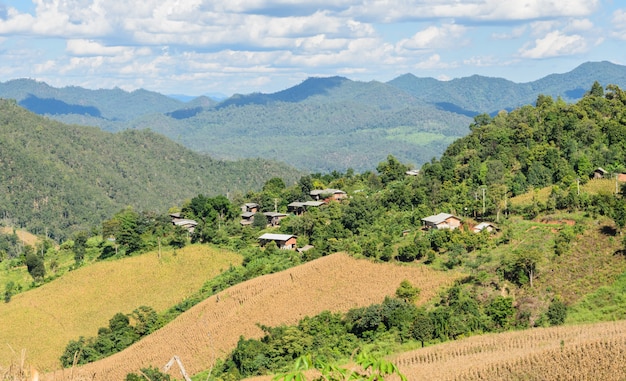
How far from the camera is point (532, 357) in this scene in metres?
22.1

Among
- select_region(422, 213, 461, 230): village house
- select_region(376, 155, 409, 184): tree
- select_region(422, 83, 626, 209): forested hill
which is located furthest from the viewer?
select_region(376, 155, 409, 184): tree

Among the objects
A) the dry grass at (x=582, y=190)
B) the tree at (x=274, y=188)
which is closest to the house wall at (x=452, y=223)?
the dry grass at (x=582, y=190)

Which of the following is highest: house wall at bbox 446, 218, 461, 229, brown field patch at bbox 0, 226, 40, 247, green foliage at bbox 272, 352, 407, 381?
green foliage at bbox 272, 352, 407, 381

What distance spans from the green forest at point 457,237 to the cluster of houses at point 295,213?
81cm

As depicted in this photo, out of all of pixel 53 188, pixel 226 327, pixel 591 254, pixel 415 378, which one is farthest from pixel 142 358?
pixel 53 188

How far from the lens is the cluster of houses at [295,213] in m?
46.6

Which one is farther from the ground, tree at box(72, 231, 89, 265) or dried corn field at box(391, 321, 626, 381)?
dried corn field at box(391, 321, 626, 381)

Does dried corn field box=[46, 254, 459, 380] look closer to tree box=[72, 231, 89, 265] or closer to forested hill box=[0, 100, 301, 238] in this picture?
tree box=[72, 231, 89, 265]

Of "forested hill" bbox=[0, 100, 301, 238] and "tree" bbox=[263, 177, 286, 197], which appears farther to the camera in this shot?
"forested hill" bbox=[0, 100, 301, 238]

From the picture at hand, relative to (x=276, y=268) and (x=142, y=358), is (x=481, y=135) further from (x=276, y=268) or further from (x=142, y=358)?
(x=142, y=358)

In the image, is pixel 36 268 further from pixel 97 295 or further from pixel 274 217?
pixel 274 217

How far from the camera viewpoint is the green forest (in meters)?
32.3

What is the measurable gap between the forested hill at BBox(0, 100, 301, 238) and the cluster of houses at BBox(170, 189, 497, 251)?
48.1 m

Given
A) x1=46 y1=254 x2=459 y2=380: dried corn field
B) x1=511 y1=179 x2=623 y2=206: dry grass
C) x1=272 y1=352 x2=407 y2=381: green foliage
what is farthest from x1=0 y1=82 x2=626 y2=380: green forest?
x1=272 y1=352 x2=407 y2=381: green foliage
